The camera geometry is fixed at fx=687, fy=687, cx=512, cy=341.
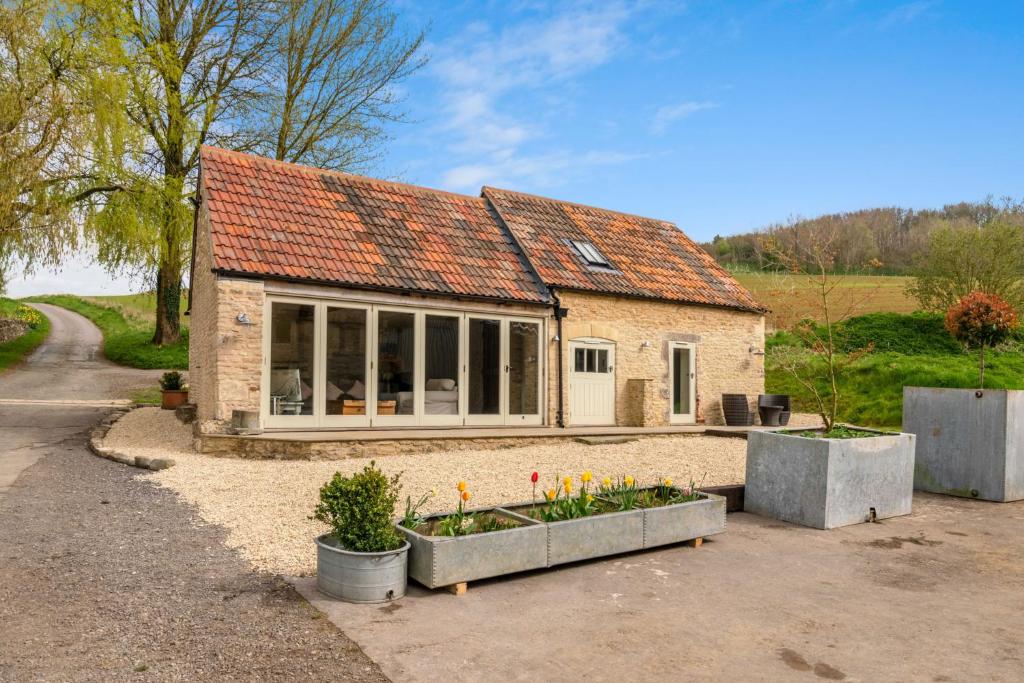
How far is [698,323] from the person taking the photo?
16250 mm

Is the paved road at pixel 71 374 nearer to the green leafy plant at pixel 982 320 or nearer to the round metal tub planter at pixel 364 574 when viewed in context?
the round metal tub planter at pixel 364 574

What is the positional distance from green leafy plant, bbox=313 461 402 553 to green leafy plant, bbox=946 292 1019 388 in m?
7.67

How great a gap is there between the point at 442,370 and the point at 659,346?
5.45 m

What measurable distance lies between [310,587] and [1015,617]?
482 centimetres

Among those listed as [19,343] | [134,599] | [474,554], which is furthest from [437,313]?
[19,343]

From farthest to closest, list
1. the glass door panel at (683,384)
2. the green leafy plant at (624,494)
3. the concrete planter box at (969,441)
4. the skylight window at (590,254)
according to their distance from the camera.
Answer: the glass door panel at (683,384) → the skylight window at (590,254) → the concrete planter box at (969,441) → the green leafy plant at (624,494)

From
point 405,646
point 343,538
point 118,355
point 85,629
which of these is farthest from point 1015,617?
point 118,355

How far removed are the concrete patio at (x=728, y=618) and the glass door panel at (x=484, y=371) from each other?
7.25 metres

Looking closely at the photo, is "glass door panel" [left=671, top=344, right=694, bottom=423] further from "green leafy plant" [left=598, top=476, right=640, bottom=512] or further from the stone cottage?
"green leafy plant" [left=598, top=476, right=640, bottom=512]

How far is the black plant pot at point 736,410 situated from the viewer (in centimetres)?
1645

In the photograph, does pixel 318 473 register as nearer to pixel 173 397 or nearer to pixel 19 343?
pixel 173 397

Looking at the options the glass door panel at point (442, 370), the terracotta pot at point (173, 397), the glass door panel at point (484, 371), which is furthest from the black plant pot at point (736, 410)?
the terracotta pot at point (173, 397)

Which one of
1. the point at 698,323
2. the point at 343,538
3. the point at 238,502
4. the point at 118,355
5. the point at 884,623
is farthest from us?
the point at 118,355

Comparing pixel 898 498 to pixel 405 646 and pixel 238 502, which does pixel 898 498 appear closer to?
pixel 405 646
